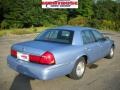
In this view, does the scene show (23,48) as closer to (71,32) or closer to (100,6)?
(71,32)

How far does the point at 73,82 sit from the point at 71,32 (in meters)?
1.46

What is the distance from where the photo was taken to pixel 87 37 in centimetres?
732

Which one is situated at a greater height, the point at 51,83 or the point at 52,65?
the point at 52,65

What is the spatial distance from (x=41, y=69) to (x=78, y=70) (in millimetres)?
1518

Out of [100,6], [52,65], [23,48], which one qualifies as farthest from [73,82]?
[100,6]

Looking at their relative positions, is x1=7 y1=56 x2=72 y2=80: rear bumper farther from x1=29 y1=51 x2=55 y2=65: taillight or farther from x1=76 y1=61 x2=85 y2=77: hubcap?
x1=76 y1=61 x2=85 y2=77: hubcap

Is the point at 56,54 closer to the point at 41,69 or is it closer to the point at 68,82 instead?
the point at 41,69

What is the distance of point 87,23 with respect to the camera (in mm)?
37969

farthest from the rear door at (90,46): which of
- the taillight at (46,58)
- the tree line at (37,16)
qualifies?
the tree line at (37,16)

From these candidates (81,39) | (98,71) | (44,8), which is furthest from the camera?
(44,8)

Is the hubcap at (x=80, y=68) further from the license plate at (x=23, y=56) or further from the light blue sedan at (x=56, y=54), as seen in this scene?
the license plate at (x=23, y=56)

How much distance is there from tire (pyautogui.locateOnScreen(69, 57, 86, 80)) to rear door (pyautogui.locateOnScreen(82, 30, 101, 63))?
0.35m

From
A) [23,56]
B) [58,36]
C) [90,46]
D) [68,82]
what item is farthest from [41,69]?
[90,46]

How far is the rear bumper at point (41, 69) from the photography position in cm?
564
